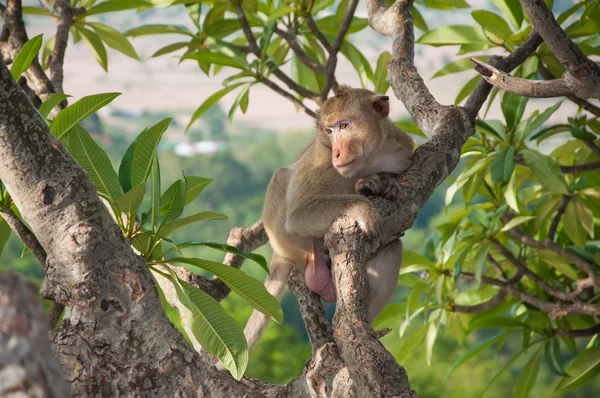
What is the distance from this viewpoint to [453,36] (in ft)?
7.07

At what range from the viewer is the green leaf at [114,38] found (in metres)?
2.29

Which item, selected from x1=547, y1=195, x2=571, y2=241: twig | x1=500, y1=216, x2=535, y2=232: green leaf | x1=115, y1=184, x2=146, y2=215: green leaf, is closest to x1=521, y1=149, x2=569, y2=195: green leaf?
x1=500, y1=216, x2=535, y2=232: green leaf

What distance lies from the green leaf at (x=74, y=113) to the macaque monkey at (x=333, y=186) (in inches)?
23.2

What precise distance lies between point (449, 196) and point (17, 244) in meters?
8.81

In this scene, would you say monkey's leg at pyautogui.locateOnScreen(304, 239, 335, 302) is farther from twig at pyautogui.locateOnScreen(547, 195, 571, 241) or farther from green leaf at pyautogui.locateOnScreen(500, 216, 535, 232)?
twig at pyautogui.locateOnScreen(547, 195, 571, 241)

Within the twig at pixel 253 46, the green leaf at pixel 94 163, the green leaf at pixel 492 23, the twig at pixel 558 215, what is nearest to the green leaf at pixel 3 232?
the green leaf at pixel 94 163

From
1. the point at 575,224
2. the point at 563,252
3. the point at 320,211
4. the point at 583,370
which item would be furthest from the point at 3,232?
the point at 583,370

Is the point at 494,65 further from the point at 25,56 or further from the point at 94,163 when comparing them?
the point at 25,56

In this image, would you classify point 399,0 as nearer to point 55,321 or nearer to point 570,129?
point 570,129

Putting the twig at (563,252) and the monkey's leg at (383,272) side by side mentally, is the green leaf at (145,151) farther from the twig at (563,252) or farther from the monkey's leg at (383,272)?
the twig at (563,252)

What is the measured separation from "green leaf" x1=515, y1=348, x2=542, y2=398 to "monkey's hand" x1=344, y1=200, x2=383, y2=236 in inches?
47.6

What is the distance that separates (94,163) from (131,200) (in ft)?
0.53

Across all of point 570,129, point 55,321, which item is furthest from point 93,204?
point 570,129

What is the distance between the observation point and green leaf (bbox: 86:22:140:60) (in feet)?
7.52
